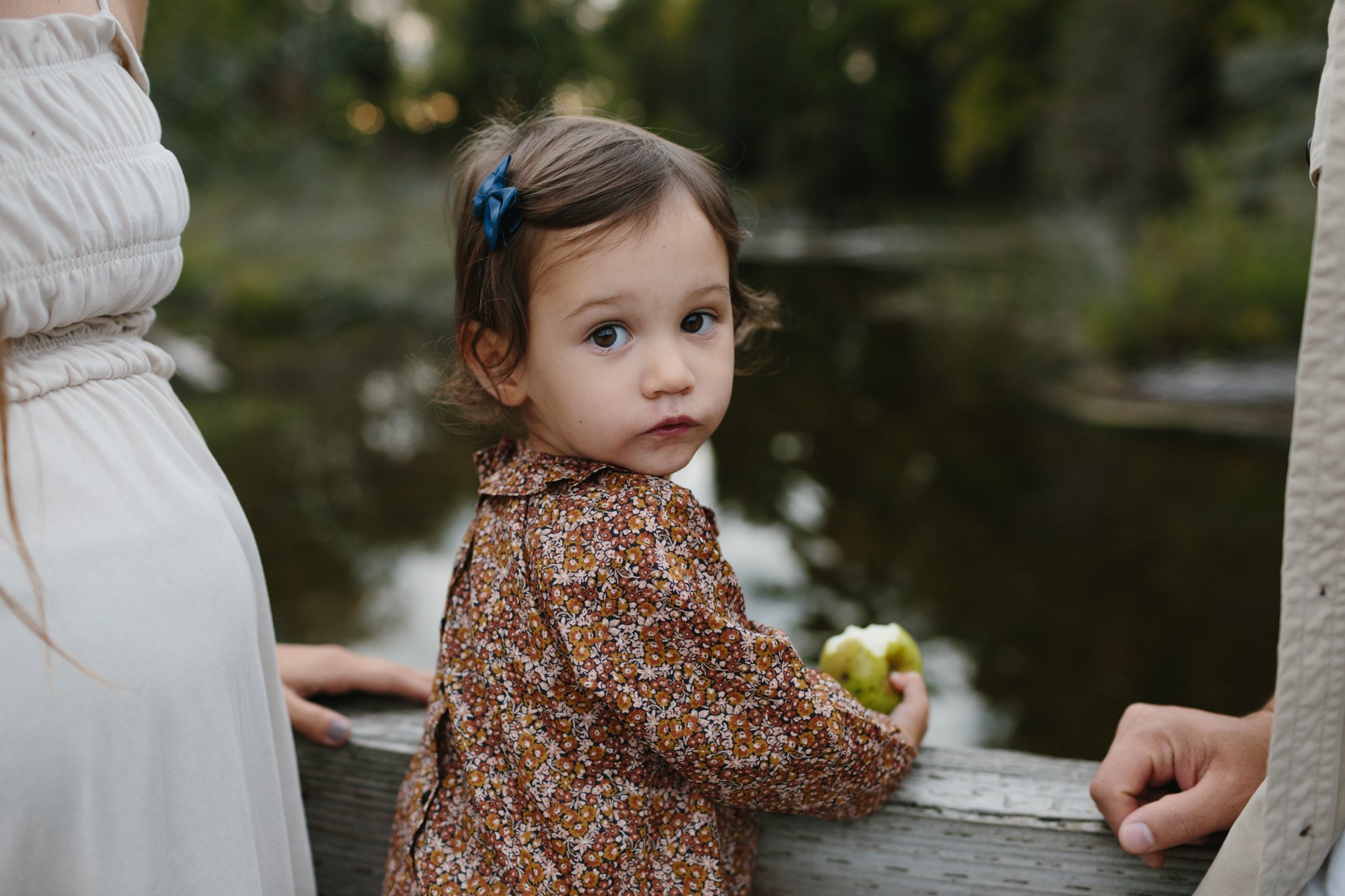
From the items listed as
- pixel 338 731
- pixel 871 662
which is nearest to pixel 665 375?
pixel 871 662

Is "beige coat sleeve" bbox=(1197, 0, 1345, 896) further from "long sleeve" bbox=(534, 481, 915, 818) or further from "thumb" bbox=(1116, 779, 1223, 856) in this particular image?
"long sleeve" bbox=(534, 481, 915, 818)

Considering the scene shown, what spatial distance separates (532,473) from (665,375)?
0.21m

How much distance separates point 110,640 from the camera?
1.01m

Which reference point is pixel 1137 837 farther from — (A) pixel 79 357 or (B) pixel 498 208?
(A) pixel 79 357

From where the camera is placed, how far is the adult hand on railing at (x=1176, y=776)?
3.82 feet

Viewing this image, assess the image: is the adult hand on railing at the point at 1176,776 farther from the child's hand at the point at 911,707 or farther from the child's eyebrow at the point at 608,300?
the child's eyebrow at the point at 608,300

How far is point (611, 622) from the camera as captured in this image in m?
1.14

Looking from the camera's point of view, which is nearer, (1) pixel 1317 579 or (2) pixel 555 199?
(1) pixel 1317 579

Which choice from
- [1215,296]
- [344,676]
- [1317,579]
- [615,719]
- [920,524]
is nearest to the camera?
[1317,579]

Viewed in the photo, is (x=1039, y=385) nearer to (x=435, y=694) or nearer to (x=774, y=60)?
(x=435, y=694)

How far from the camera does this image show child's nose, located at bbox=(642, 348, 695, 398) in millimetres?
1206

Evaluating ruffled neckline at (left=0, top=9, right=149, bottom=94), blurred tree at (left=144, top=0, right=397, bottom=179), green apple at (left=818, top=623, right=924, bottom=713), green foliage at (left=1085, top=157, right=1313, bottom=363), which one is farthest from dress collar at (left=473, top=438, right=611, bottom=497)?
blurred tree at (left=144, top=0, right=397, bottom=179)

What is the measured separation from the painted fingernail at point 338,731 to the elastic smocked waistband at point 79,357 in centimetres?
53

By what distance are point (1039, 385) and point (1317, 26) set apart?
6127 millimetres
